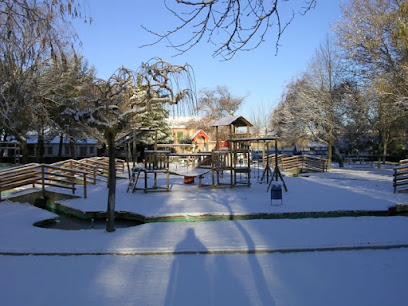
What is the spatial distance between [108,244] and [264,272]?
2941mm

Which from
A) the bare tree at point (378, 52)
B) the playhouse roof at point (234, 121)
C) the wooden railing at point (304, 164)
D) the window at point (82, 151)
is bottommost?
the wooden railing at point (304, 164)

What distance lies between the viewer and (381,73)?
57.3 feet

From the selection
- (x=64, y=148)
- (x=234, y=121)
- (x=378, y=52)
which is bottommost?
(x=64, y=148)

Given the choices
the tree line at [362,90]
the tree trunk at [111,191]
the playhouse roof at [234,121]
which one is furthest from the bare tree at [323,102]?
the tree trunk at [111,191]

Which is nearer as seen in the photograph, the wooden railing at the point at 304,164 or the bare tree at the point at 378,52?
the bare tree at the point at 378,52

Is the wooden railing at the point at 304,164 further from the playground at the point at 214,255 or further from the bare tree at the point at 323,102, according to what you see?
the playground at the point at 214,255

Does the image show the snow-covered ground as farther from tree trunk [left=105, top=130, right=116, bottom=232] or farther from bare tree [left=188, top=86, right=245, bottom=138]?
bare tree [left=188, top=86, right=245, bottom=138]

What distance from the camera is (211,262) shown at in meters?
5.67

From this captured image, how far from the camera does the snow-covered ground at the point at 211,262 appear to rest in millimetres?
4477

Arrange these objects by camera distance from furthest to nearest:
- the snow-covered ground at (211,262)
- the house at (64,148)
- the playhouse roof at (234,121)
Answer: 1. the house at (64,148)
2. the playhouse roof at (234,121)
3. the snow-covered ground at (211,262)

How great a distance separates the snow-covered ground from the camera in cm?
448

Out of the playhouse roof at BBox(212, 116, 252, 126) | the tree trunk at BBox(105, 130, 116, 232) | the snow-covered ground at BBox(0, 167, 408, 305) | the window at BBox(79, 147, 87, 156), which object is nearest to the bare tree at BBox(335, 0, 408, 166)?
the playhouse roof at BBox(212, 116, 252, 126)

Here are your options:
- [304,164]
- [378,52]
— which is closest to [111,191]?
[378,52]

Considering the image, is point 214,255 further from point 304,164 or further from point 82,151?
point 82,151
